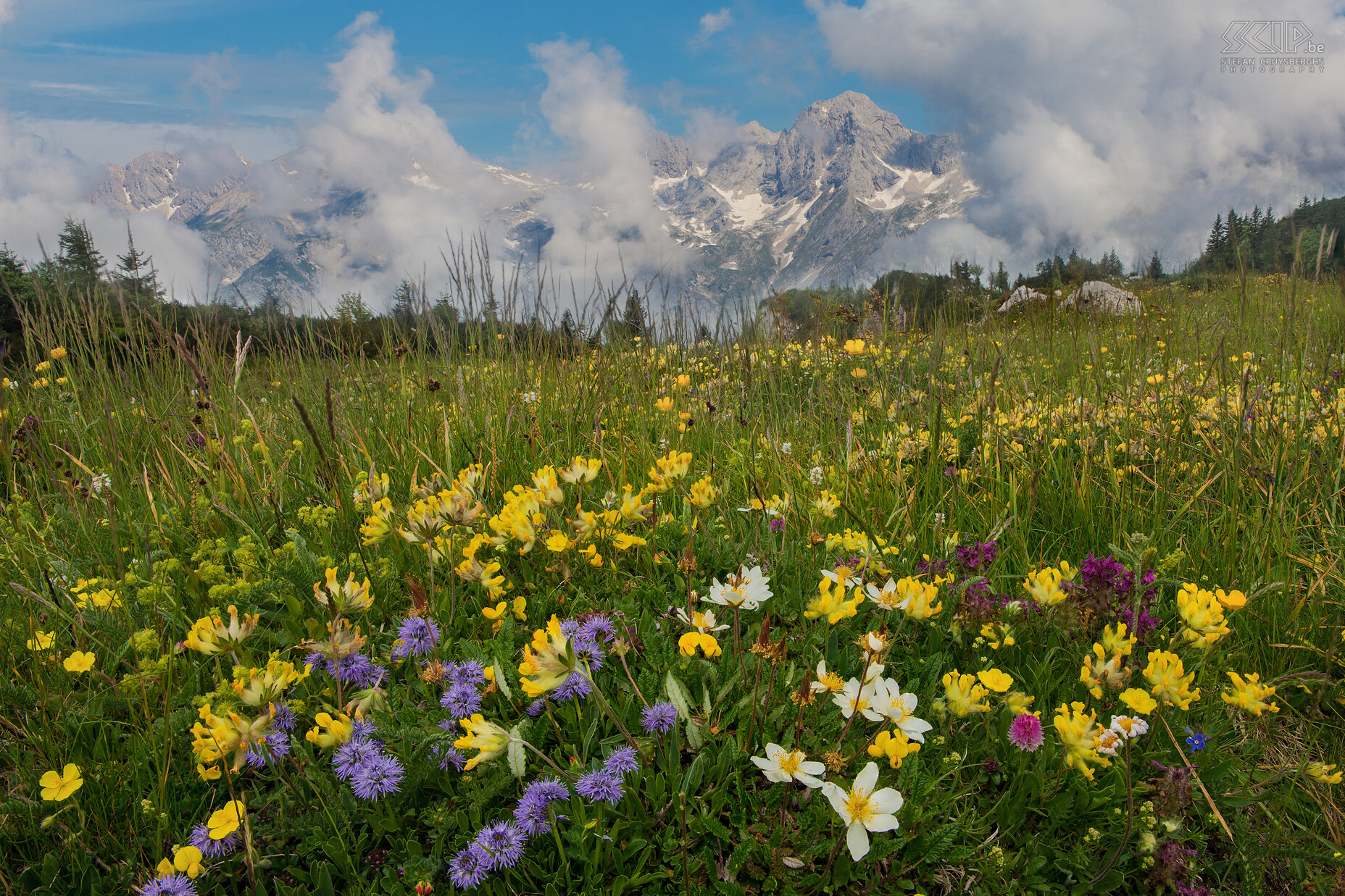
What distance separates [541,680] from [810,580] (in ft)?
3.31

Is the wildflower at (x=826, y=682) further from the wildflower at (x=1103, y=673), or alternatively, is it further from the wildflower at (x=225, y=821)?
the wildflower at (x=225, y=821)

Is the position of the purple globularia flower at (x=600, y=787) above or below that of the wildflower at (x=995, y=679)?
below

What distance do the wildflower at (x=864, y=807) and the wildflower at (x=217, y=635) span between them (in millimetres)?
1138

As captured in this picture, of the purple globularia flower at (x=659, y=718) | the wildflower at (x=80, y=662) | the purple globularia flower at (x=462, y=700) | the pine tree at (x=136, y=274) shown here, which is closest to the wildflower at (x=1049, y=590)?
the purple globularia flower at (x=659, y=718)

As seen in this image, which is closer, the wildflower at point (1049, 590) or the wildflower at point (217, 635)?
the wildflower at point (217, 635)

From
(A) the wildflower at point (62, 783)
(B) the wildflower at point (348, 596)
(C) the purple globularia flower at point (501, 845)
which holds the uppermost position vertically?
(B) the wildflower at point (348, 596)

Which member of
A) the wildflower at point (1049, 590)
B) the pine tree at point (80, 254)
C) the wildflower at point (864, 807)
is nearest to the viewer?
the wildflower at point (864, 807)

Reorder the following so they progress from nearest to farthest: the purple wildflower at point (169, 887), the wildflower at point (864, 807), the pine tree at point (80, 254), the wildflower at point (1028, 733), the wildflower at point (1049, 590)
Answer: the wildflower at point (864, 807)
the purple wildflower at point (169, 887)
the wildflower at point (1028, 733)
the wildflower at point (1049, 590)
the pine tree at point (80, 254)

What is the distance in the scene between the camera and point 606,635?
1493 millimetres

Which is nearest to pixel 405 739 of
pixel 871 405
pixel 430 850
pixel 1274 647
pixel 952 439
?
pixel 430 850

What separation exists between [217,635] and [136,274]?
10.7 ft

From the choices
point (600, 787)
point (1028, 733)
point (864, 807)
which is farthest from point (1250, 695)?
point (600, 787)

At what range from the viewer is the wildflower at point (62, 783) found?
110 cm

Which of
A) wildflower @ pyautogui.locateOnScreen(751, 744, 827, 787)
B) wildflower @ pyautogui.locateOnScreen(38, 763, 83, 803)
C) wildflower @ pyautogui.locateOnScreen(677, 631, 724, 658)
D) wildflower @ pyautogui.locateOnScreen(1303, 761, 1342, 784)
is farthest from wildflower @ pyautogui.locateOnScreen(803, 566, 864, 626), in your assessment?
wildflower @ pyautogui.locateOnScreen(38, 763, 83, 803)
